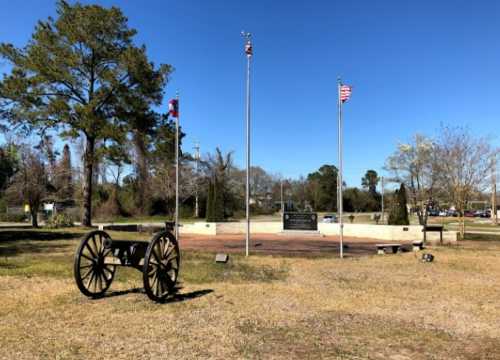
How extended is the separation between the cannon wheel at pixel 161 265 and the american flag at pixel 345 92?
8623 millimetres

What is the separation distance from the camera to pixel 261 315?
6.42m

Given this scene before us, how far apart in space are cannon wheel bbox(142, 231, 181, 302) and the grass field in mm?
259

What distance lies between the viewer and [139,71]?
2469 centimetres

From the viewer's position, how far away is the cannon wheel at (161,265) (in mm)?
6902

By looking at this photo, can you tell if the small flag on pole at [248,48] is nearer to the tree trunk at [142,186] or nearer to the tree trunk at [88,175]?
the tree trunk at [88,175]

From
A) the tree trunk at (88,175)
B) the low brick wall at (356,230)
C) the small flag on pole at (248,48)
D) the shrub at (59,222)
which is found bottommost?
the low brick wall at (356,230)

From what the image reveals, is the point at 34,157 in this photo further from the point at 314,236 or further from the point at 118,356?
the point at 118,356

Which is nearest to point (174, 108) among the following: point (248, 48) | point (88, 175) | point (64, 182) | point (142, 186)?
point (248, 48)

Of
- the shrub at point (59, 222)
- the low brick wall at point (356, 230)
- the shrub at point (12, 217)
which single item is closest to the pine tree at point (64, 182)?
the shrub at point (12, 217)

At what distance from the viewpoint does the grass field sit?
4.88 meters

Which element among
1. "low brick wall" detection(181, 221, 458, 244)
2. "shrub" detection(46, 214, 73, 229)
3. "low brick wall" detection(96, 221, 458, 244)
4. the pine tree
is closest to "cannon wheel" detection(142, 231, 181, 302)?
"low brick wall" detection(96, 221, 458, 244)

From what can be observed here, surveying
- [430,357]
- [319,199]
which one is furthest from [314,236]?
[319,199]

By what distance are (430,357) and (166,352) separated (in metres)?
2.79

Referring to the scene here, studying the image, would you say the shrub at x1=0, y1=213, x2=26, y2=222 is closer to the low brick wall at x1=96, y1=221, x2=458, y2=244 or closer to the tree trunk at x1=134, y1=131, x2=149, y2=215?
the tree trunk at x1=134, y1=131, x2=149, y2=215
